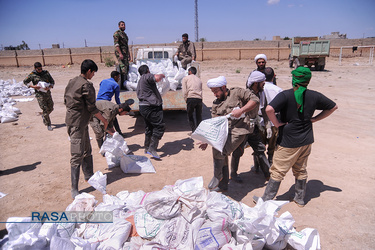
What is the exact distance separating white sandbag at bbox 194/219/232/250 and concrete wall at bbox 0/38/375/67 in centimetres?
2370

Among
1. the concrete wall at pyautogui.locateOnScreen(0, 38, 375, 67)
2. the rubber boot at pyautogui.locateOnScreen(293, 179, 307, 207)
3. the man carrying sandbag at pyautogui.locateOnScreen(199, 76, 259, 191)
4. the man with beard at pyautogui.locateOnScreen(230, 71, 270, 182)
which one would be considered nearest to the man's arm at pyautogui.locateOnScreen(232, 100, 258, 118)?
the man carrying sandbag at pyautogui.locateOnScreen(199, 76, 259, 191)

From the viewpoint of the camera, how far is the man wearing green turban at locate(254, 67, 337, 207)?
2863 mm

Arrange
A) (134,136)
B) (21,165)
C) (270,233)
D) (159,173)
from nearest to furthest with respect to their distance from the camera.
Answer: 1. (270,233)
2. (159,173)
3. (21,165)
4. (134,136)

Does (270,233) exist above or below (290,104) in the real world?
below

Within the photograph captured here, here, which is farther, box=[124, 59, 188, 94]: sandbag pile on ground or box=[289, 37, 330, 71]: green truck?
box=[289, 37, 330, 71]: green truck

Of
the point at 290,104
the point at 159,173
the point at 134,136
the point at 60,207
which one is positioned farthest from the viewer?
the point at 134,136

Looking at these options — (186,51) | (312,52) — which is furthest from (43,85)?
(312,52)

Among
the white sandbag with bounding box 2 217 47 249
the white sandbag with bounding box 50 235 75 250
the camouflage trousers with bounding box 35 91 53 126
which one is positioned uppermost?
the camouflage trousers with bounding box 35 91 53 126

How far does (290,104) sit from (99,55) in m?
25.4

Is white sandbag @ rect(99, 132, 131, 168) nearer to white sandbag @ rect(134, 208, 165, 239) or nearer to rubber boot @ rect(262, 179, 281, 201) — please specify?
white sandbag @ rect(134, 208, 165, 239)

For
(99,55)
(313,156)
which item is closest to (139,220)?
(313,156)

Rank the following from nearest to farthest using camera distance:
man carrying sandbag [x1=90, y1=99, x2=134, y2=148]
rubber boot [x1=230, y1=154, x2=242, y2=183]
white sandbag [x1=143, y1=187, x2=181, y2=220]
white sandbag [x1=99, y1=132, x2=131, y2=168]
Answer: white sandbag [x1=143, y1=187, x2=181, y2=220] < rubber boot [x1=230, y1=154, x2=242, y2=183] < white sandbag [x1=99, y1=132, x2=131, y2=168] < man carrying sandbag [x1=90, y1=99, x2=134, y2=148]

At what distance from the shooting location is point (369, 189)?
140 inches

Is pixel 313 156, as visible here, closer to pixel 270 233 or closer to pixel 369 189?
pixel 369 189
